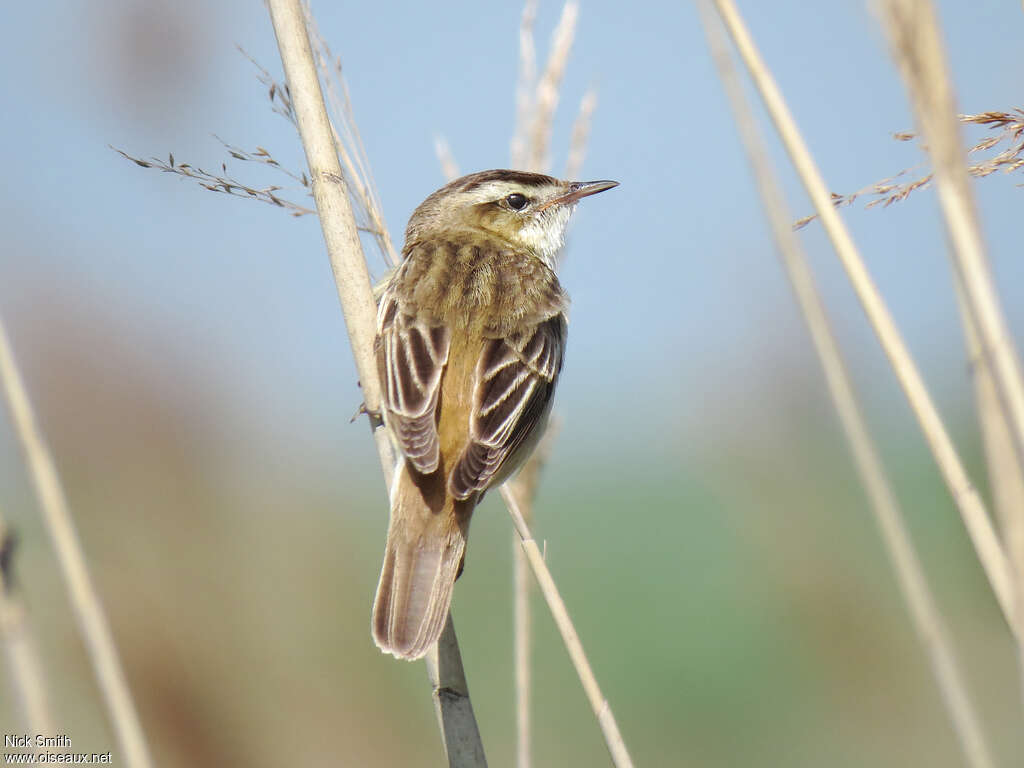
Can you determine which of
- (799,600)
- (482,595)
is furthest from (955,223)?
(482,595)

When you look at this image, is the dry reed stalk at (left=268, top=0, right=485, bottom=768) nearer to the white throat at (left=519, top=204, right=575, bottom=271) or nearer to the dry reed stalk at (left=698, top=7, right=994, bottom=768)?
the dry reed stalk at (left=698, top=7, right=994, bottom=768)

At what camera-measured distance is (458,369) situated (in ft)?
9.37

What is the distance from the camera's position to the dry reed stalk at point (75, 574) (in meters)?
1.68

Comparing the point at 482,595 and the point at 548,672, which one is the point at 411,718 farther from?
the point at 482,595

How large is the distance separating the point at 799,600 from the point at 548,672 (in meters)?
2.48

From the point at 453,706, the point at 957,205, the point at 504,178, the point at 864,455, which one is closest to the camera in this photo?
the point at 957,205

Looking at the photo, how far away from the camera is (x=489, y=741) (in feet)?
21.2

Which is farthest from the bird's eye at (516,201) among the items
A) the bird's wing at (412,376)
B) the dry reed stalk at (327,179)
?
the dry reed stalk at (327,179)

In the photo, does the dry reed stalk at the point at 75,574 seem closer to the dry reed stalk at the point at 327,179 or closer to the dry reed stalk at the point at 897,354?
the dry reed stalk at the point at 327,179

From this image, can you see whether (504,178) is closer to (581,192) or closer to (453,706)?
(581,192)

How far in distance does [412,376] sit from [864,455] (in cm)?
141

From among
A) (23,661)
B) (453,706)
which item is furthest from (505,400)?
(23,661)

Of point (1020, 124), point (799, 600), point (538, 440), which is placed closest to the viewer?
point (1020, 124)

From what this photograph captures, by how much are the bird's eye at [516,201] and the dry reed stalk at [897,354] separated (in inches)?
85.6
